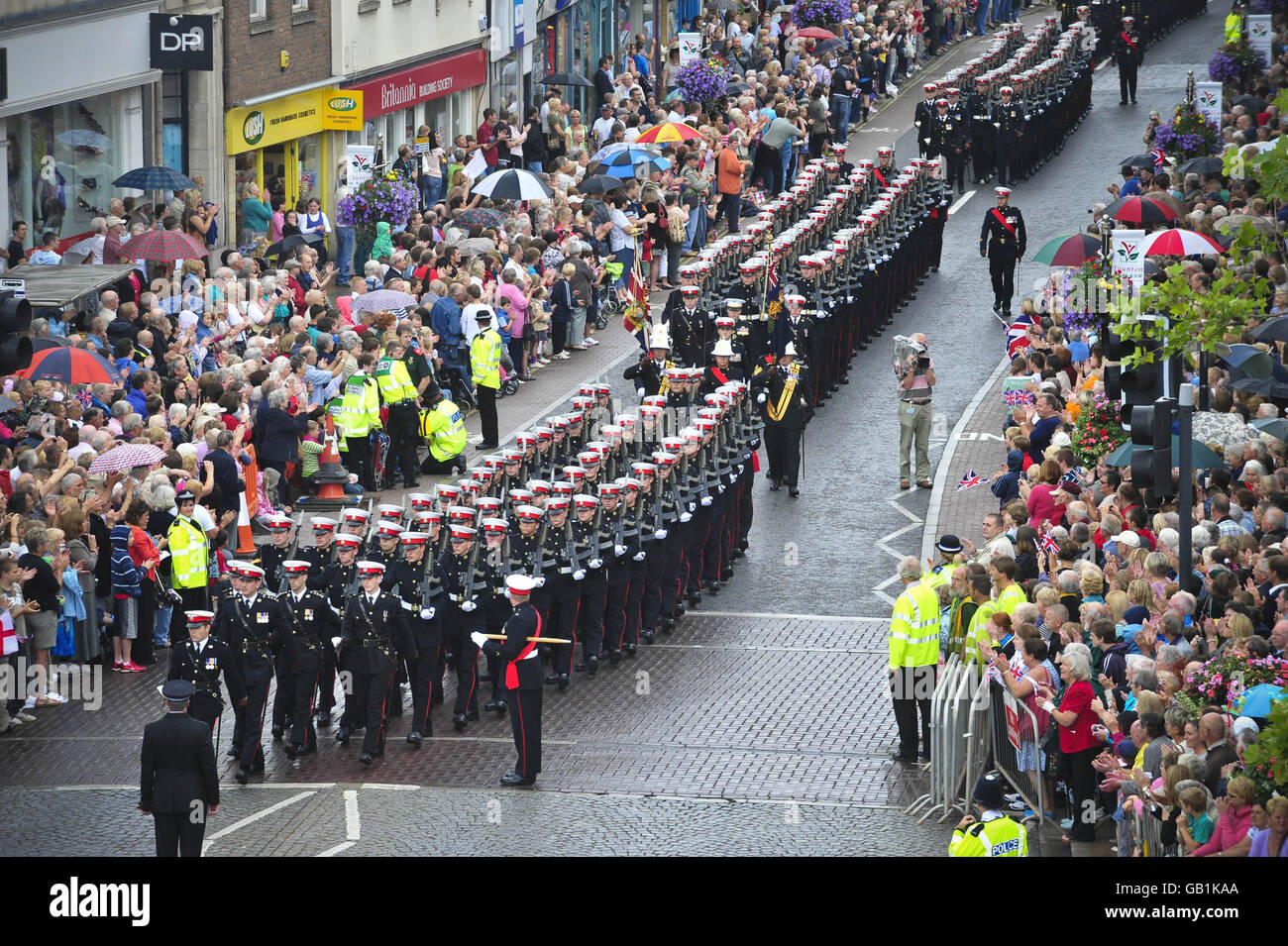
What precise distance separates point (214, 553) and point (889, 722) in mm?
6901

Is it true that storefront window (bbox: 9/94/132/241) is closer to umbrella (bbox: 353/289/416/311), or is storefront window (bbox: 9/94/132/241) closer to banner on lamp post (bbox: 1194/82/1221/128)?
umbrella (bbox: 353/289/416/311)

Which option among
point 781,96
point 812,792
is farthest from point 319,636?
point 781,96

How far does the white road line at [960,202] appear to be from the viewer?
132ft

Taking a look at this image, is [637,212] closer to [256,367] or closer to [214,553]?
[256,367]

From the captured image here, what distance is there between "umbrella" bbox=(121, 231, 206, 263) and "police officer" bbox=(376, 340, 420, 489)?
2.53m

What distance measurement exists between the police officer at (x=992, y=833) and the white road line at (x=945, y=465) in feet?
33.8

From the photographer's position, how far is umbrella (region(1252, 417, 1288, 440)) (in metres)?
18.6

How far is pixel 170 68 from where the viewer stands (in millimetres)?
29984

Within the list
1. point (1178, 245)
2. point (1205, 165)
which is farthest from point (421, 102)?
point (1178, 245)

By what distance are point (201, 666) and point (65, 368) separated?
5.24 m

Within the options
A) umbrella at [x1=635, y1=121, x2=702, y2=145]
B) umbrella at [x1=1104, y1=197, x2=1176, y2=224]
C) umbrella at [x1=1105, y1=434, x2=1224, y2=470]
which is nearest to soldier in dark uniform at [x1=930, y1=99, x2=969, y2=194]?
umbrella at [x1=635, y1=121, x2=702, y2=145]

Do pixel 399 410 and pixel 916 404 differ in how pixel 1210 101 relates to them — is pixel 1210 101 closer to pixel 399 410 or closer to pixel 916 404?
pixel 916 404

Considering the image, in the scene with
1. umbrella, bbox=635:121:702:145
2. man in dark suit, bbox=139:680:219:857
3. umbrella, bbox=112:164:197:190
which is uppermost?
umbrella, bbox=635:121:702:145

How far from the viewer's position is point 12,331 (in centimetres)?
1501
